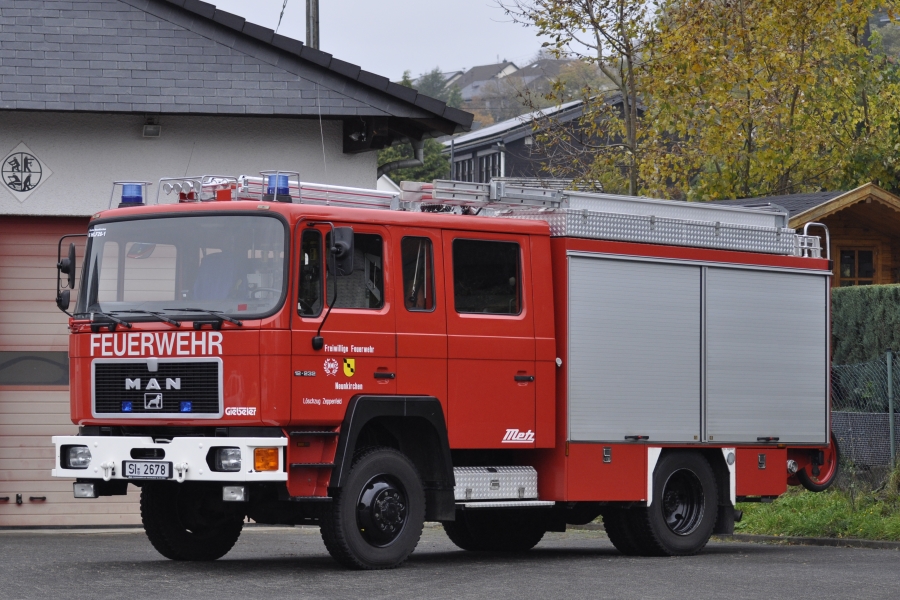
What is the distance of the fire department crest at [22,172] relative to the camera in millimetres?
16594

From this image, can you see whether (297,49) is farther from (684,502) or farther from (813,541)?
(813,541)

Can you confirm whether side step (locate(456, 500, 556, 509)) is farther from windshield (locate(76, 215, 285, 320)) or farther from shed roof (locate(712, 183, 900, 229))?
shed roof (locate(712, 183, 900, 229))

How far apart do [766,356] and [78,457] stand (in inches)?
261

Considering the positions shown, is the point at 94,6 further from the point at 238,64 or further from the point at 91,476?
the point at 91,476

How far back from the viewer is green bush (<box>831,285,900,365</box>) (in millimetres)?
18938

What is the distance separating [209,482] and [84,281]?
197 cm

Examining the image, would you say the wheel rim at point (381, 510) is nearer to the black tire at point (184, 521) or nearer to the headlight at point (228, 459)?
the headlight at point (228, 459)

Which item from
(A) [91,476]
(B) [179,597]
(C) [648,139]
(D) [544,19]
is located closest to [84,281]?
(A) [91,476]

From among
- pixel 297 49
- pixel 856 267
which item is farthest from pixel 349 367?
pixel 856 267

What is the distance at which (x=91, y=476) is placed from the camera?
11.4m

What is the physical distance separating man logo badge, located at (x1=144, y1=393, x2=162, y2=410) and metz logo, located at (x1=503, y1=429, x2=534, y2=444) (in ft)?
9.33

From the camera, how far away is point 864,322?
1942cm

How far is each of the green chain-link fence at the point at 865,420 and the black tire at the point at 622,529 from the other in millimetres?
4024

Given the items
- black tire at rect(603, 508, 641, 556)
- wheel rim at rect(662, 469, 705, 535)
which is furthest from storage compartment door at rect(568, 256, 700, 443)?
black tire at rect(603, 508, 641, 556)
